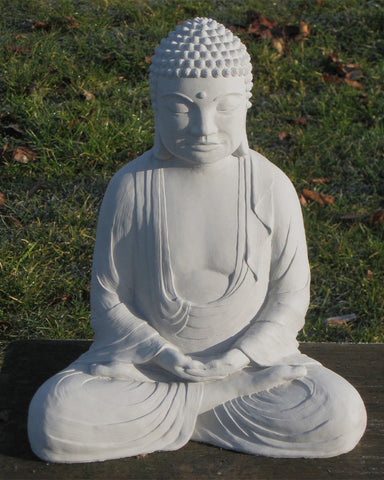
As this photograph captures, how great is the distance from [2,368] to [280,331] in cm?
139

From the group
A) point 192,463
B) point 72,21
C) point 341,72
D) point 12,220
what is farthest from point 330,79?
point 192,463

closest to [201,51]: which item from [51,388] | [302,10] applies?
[51,388]

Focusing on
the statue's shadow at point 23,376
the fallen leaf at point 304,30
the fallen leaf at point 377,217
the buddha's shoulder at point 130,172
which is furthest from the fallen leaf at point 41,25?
the buddha's shoulder at point 130,172

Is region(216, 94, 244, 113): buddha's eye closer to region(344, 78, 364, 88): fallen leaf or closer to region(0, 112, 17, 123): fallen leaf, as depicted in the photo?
region(0, 112, 17, 123): fallen leaf

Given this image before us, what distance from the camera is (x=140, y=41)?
7152 millimetres

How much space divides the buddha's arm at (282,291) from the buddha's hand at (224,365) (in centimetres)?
3

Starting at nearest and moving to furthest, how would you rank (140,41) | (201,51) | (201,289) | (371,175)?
(201,51), (201,289), (371,175), (140,41)

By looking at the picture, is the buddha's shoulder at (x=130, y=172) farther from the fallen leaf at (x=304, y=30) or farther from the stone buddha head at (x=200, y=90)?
the fallen leaf at (x=304, y=30)

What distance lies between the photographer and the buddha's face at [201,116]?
362cm

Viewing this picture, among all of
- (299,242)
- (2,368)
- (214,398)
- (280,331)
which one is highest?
(299,242)

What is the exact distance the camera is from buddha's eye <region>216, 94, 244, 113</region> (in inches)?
144

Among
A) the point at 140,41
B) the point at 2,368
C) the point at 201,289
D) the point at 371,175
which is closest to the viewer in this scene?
the point at 201,289

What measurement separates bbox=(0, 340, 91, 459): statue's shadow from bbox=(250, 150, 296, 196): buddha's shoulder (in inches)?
52.6

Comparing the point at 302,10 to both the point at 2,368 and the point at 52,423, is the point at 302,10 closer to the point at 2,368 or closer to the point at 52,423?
the point at 2,368
